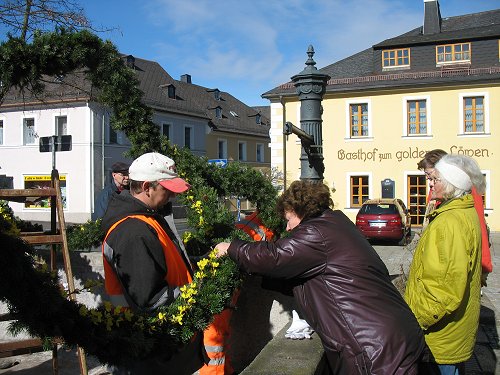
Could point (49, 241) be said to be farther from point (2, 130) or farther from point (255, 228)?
point (2, 130)

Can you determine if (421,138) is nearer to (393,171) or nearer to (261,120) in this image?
(393,171)

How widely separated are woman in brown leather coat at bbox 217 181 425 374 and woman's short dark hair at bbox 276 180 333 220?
12 centimetres

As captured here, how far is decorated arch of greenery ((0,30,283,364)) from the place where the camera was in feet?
6.10

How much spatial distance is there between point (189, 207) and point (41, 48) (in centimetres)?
143

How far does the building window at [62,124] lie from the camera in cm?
3068

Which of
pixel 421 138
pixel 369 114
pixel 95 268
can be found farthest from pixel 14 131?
pixel 95 268

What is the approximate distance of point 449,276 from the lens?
9.07 feet

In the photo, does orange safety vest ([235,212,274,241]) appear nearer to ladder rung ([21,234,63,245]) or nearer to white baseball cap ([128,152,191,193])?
white baseball cap ([128,152,191,193])

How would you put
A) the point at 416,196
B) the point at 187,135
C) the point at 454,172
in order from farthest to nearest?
the point at 187,135 < the point at 416,196 < the point at 454,172

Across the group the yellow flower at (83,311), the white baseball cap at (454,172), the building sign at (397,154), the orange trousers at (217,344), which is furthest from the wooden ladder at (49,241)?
the building sign at (397,154)

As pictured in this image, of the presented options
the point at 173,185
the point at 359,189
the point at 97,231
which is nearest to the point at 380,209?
the point at 359,189

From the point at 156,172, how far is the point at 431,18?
97.4 ft

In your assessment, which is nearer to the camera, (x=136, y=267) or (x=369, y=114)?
(x=136, y=267)

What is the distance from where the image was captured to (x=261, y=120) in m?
52.0
